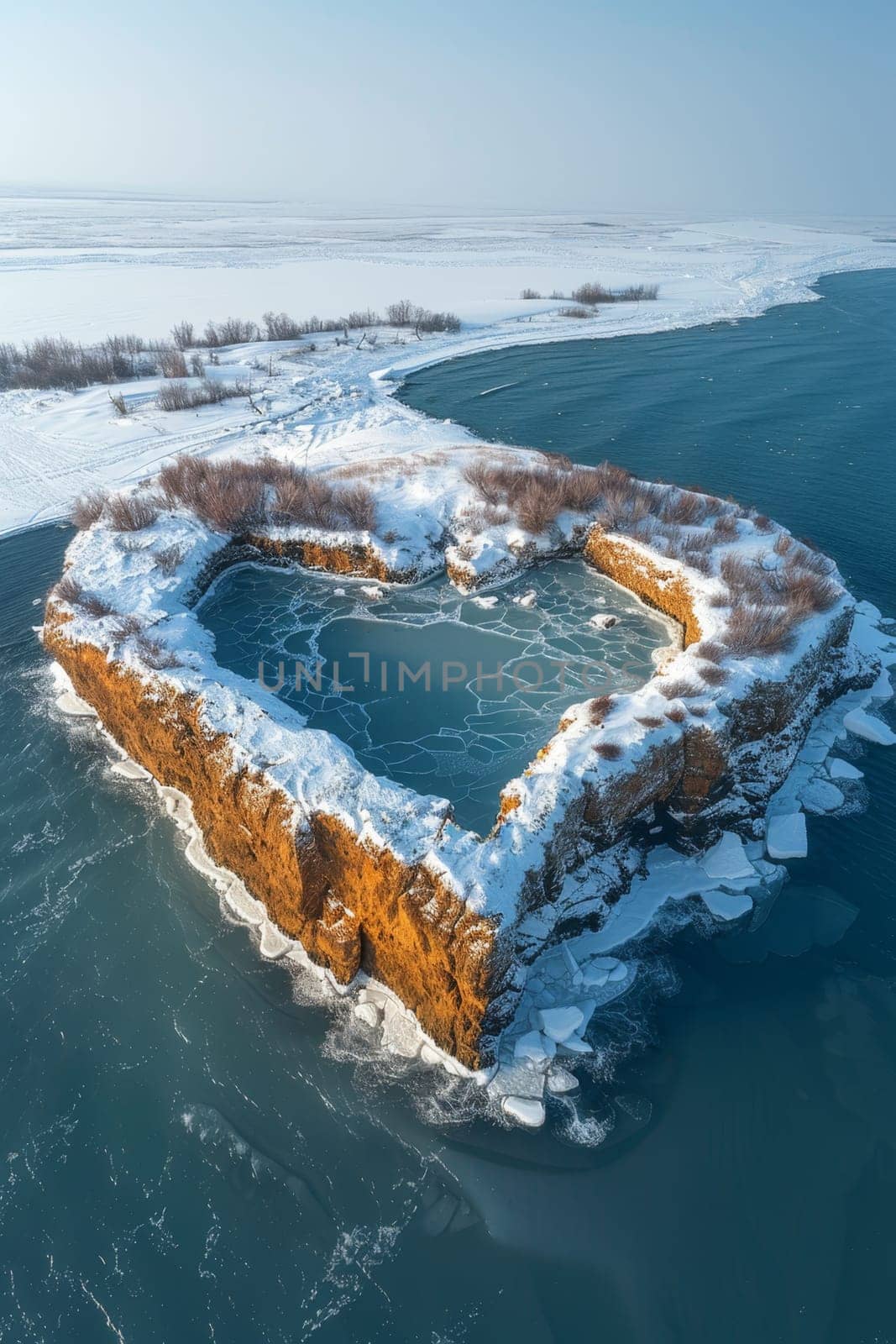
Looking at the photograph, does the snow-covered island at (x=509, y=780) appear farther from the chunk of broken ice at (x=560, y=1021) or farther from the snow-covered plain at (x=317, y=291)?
the snow-covered plain at (x=317, y=291)

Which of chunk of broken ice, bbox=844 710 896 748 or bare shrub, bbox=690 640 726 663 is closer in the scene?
bare shrub, bbox=690 640 726 663

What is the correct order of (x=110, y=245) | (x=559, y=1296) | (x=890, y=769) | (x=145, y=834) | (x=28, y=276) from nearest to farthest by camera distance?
(x=559, y=1296) < (x=145, y=834) < (x=890, y=769) < (x=28, y=276) < (x=110, y=245)

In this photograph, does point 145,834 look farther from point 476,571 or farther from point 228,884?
point 476,571

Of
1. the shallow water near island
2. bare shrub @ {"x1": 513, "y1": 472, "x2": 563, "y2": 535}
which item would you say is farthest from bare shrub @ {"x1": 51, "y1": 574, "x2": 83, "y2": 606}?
bare shrub @ {"x1": 513, "y1": 472, "x2": 563, "y2": 535}

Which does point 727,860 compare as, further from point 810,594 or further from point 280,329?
point 280,329

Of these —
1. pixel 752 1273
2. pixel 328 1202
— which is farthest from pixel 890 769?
pixel 328 1202

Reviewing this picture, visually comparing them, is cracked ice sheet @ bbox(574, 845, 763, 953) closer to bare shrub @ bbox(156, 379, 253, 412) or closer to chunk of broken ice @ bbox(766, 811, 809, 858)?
chunk of broken ice @ bbox(766, 811, 809, 858)
